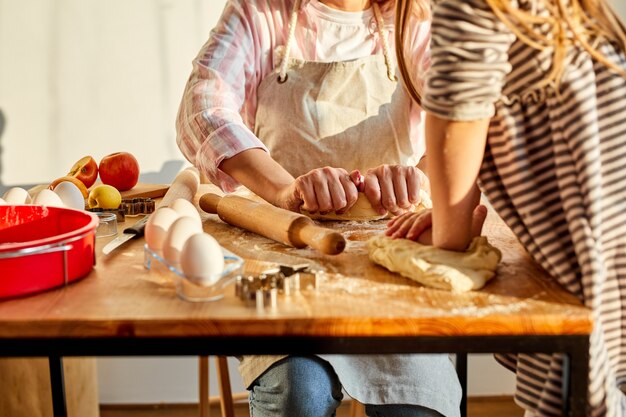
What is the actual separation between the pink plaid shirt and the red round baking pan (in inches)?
18.9

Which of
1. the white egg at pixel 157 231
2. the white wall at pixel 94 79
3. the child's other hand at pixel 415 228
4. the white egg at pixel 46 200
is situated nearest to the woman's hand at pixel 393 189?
the child's other hand at pixel 415 228

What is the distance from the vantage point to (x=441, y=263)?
0.85 m

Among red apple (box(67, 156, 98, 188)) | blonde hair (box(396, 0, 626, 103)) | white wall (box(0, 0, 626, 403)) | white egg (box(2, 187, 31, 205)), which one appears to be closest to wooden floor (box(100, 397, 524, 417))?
white wall (box(0, 0, 626, 403))

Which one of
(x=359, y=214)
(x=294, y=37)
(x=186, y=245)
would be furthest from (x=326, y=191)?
(x=294, y=37)

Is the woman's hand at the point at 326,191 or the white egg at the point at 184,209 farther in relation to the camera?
the woman's hand at the point at 326,191

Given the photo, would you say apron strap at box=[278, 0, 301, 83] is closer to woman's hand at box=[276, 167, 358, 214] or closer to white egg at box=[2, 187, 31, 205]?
woman's hand at box=[276, 167, 358, 214]

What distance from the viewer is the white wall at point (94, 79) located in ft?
7.61

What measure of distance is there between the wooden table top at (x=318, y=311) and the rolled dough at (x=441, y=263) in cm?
1

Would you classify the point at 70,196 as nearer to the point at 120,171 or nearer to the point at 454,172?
the point at 120,171

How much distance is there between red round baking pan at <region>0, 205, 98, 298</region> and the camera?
2.55ft

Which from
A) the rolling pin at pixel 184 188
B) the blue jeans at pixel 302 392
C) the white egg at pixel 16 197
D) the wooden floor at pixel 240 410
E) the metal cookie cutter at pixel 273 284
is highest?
the white egg at pixel 16 197

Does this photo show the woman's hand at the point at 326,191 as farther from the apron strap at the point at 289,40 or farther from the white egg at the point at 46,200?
the apron strap at the point at 289,40

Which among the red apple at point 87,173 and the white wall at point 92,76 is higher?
the white wall at point 92,76

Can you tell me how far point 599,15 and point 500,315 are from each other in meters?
0.37
